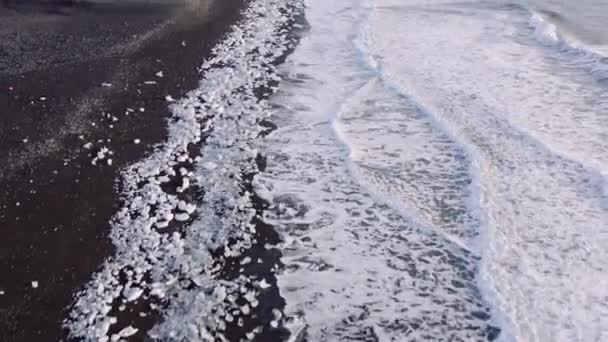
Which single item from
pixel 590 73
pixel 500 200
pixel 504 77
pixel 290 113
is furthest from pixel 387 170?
pixel 590 73

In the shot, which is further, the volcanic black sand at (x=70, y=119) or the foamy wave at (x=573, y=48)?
A: the foamy wave at (x=573, y=48)

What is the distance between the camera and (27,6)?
1497cm

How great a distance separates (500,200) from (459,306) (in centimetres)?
238

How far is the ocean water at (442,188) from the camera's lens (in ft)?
20.8

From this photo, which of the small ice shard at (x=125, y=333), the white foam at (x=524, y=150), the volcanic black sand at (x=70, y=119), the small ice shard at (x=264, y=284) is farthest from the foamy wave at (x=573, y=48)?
the small ice shard at (x=125, y=333)

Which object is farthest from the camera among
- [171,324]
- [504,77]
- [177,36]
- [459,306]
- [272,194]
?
[177,36]

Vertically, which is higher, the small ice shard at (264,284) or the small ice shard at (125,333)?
the small ice shard at (264,284)

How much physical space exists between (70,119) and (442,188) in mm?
5703

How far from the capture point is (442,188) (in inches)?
338

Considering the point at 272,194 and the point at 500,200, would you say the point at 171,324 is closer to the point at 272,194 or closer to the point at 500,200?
the point at 272,194

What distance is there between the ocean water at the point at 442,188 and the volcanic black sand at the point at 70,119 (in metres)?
2.11

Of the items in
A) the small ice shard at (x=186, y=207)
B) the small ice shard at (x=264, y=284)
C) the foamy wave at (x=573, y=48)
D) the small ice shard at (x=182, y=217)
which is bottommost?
Result: the small ice shard at (x=264, y=284)

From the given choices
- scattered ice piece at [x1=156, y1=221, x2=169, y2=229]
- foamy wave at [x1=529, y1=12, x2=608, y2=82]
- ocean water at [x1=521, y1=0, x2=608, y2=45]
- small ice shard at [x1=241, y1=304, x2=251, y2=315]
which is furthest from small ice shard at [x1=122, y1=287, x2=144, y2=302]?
ocean water at [x1=521, y1=0, x2=608, y2=45]

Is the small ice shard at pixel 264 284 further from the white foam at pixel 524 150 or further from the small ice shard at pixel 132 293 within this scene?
the white foam at pixel 524 150
